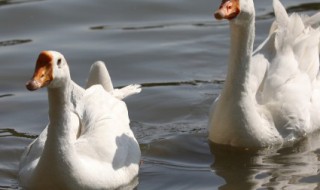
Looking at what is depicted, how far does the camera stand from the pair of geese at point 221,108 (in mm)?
8555

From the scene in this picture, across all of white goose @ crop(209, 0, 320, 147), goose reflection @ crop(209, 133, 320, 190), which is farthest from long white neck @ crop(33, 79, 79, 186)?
white goose @ crop(209, 0, 320, 147)

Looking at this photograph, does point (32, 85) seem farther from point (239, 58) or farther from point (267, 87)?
point (267, 87)

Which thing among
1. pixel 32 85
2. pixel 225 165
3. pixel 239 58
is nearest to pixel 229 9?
pixel 239 58

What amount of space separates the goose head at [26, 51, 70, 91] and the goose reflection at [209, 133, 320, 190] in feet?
6.42

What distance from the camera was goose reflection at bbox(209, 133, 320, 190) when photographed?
930 centimetres

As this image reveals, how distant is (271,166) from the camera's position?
9.76 metres

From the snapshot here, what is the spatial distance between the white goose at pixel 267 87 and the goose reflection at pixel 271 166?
0.10 metres

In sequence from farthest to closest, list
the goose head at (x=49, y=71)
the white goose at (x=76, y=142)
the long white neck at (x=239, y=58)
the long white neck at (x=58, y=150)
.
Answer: the long white neck at (x=239, y=58) < the long white neck at (x=58, y=150) < the white goose at (x=76, y=142) < the goose head at (x=49, y=71)

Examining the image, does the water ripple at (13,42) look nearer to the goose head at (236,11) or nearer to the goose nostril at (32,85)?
the goose head at (236,11)

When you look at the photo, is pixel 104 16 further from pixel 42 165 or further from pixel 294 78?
pixel 42 165

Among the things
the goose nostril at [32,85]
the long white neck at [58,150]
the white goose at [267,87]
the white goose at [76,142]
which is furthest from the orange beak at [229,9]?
the goose nostril at [32,85]

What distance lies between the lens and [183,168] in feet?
31.8

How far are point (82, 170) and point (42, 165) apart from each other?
1.10ft

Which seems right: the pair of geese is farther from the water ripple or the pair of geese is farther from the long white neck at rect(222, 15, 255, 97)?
the water ripple
